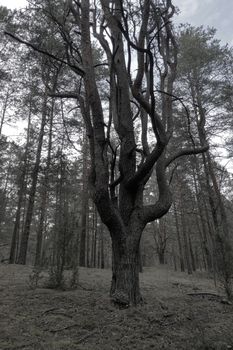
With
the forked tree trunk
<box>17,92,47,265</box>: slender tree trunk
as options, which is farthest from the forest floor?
<box>17,92,47,265</box>: slender tree trunk

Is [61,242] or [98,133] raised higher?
[98,133]

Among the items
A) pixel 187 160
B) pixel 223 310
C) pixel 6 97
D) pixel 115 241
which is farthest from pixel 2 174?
pixel 223 310

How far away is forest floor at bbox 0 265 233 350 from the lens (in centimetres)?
332

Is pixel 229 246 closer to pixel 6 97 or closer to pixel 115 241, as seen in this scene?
pixel 115 241

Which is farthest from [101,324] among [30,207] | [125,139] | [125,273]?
[30,207]

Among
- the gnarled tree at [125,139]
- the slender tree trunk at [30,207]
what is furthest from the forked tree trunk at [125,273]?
the slender tree trunk at [30,207]

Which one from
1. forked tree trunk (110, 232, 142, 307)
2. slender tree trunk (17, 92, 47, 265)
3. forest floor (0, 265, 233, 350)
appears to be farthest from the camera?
slender tree trunk (17, 92, 47, 265)

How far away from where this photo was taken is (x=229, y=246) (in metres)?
6.60

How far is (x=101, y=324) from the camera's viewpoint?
3941mm

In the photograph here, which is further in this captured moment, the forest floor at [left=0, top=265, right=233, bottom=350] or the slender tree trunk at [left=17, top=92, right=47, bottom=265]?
the slender tree trunk at [left=17, top=92, right=47, bottom=265]

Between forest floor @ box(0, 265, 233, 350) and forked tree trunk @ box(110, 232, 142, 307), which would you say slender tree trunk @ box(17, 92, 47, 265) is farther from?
forked tree trunk @ box(110, 232, 142, 307)

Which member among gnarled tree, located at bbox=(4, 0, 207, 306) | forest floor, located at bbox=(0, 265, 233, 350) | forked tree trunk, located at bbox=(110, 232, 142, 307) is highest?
gnarled tree, located at bbox=(4, 0, 207, 306)

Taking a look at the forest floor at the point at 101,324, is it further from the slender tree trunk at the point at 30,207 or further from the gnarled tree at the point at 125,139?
the slender tree trunk at the point at 30,207

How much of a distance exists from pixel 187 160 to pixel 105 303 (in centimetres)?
1025
